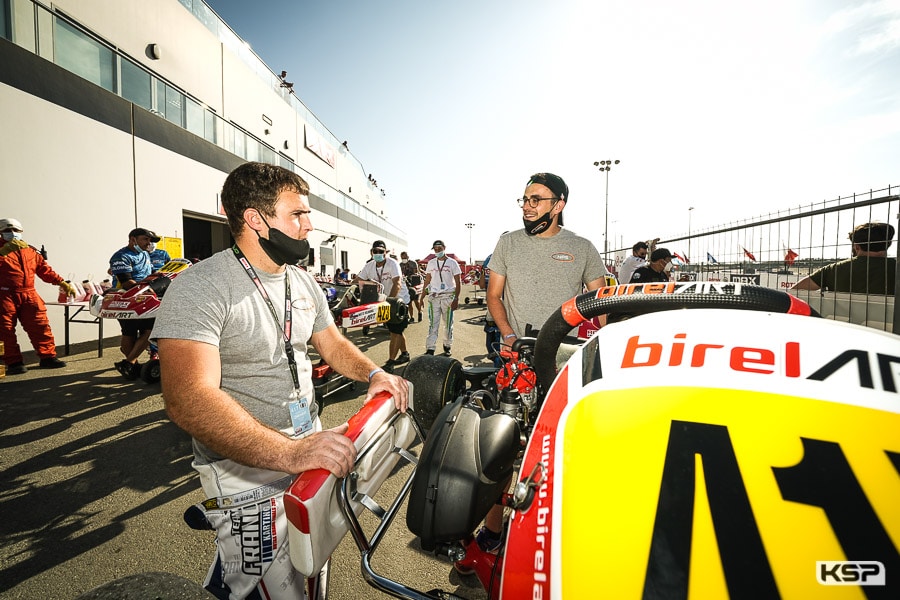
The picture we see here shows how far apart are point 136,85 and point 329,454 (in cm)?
1472

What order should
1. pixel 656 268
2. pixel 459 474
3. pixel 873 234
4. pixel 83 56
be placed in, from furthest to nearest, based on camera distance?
pixel 83 56
pixel 656 268
pixel 873 234
pixel 459 474

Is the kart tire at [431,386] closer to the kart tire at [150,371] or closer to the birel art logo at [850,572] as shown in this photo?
the birel art logo at [850,572]

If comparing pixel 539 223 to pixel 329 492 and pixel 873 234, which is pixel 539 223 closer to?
pixel 329 492

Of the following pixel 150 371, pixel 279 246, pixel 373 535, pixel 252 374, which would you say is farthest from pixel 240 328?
pixel 150 371

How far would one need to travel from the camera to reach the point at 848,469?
70 cm

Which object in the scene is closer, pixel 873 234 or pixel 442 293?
pixel 873 234

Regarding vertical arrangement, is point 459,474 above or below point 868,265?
below

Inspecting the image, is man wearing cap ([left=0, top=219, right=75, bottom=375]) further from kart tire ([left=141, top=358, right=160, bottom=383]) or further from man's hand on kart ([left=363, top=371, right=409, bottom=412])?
man's hand on kart ([left=363, top=371, right=409, bottom=412])

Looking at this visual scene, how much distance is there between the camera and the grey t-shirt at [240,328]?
140cm

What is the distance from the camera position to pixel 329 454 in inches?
42.6

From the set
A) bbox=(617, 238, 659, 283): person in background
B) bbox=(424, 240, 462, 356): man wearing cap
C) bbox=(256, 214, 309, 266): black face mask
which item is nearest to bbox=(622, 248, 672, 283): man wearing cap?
bbox=(617, 238, 659, 283): person in background

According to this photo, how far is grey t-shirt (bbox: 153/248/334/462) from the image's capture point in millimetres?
1399

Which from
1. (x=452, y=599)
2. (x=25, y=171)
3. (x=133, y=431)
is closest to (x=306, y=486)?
(x=452, y=599)

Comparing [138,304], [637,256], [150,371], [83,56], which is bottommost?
[150,371]
